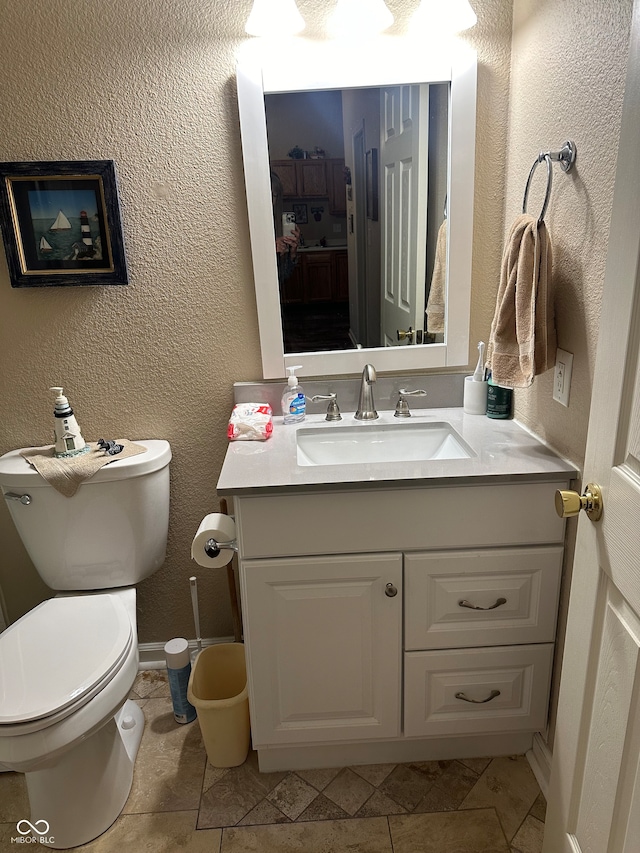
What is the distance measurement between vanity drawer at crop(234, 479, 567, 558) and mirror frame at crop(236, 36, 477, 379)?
1.77ft

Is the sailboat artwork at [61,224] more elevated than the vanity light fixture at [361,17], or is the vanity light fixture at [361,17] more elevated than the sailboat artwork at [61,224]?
the vanity light fixture at [361,17]

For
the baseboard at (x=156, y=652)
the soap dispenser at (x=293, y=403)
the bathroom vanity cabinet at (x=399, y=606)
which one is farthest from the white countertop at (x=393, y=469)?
the baseboard at (x=156, y=652)

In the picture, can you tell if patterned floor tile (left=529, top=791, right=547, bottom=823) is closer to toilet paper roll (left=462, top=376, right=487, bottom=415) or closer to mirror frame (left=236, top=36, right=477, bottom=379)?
toilet paper roll (left=462, top=376, right=487, bottom=415)

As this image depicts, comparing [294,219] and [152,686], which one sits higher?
[294,219]

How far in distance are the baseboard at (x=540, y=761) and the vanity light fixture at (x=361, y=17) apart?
184cm

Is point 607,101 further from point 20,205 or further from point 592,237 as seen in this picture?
point 20,205

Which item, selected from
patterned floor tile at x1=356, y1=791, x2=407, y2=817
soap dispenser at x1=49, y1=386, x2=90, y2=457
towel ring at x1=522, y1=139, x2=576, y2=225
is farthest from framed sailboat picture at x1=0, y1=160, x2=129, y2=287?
patterned floor tile at x1=356, y1=791, x2=407, y2=817

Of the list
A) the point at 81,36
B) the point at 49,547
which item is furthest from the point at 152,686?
the point at 81,36

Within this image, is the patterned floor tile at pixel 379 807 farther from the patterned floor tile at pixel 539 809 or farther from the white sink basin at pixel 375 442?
the white sink basin at pixel 375 442

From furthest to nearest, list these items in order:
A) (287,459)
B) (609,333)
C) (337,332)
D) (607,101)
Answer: (337,332) < (287,459) < (607,101) < (609,333)

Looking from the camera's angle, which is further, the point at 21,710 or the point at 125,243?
the point at 125,243

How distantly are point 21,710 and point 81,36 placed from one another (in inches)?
61.6

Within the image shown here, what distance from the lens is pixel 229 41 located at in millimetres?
1528

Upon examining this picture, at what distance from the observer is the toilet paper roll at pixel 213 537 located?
4.83 feet
